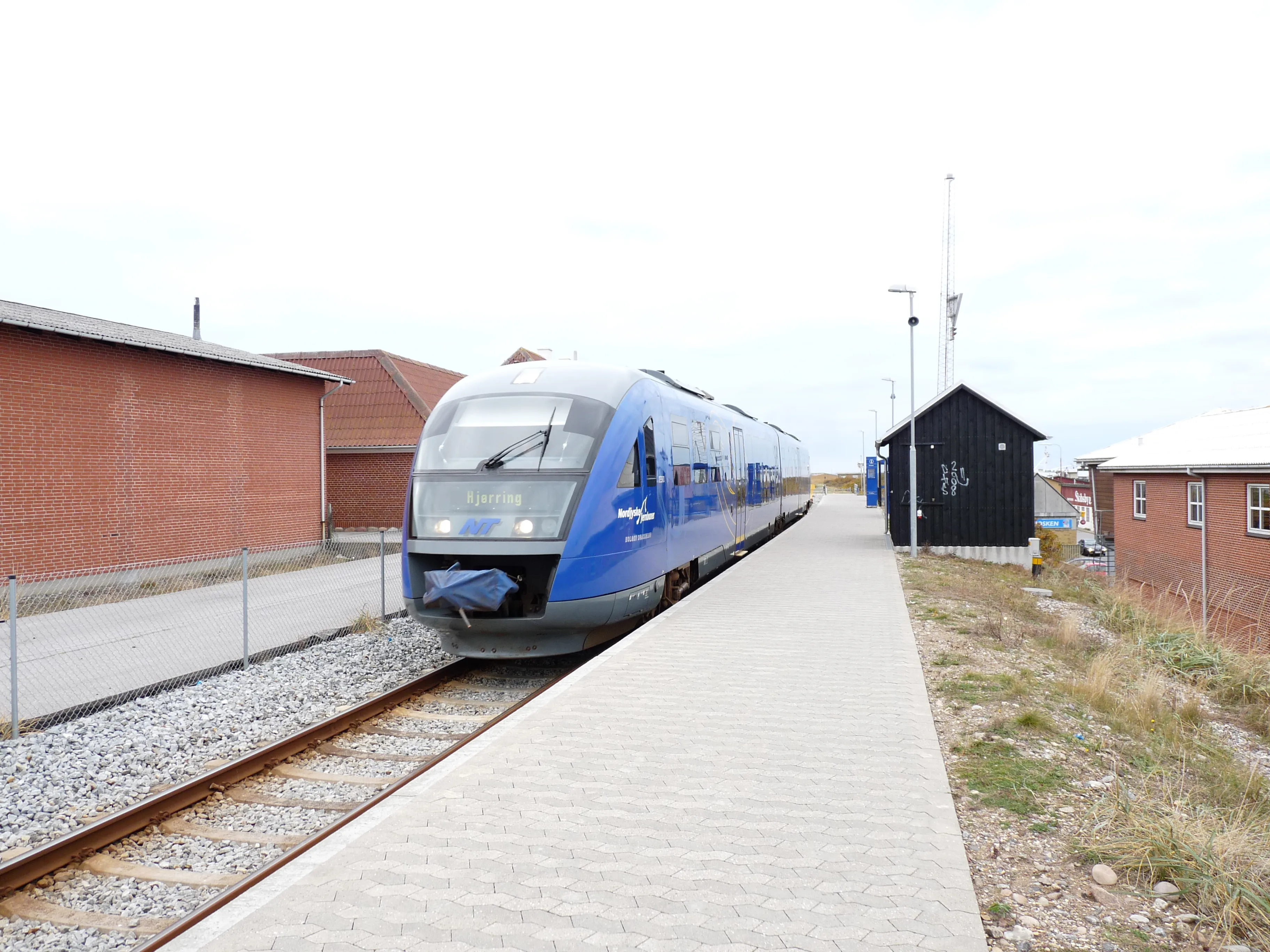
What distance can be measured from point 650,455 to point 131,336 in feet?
38.8

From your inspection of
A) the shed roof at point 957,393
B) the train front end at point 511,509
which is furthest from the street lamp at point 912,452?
the train front end at point 511,509

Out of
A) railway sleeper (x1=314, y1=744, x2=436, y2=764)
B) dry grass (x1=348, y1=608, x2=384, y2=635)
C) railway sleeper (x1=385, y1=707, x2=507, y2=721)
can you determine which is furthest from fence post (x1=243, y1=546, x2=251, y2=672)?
railway sleeper (x1=314, y1=744, x2=436, y2=764)

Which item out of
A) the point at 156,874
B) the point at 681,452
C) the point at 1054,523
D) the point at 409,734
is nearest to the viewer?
the point at 156,874

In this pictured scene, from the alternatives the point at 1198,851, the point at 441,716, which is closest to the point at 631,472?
the point at 441,716

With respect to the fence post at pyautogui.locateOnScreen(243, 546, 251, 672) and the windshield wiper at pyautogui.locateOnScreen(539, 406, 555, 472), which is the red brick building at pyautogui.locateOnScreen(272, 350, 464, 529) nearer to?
the fence post at pyautogui.locateOnScreen(243, 546, 251, 672)

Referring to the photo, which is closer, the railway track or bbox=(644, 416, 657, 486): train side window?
the railway track

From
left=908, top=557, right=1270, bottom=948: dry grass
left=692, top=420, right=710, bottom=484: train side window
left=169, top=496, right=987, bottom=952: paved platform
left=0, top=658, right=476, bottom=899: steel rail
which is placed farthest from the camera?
left=692, top=420, right=710, bottom=484: train side window

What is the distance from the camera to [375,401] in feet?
83.8

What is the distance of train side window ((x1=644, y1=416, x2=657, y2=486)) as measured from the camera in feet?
30.6

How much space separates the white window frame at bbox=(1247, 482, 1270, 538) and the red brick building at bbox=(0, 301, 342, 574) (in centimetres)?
2017

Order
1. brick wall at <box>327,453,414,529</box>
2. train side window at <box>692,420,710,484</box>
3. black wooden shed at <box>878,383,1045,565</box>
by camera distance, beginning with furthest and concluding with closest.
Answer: brick wall at <box>327,453,414,529</box>
black wooden shed at <box>878,383,1045,565</box>
train side window at <box>692,420,710,484</box>

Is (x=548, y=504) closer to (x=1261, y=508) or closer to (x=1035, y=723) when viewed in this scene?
(x=1035, y=723)

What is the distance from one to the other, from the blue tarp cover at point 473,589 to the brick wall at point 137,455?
30.2ft

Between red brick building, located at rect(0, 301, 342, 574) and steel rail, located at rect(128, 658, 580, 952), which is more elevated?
red brick building, located at rect(0, 301, 342, 574)
